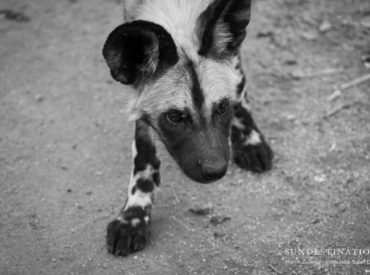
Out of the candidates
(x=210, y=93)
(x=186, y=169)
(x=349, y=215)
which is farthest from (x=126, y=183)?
(x=349, y=215)

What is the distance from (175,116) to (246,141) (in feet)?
3.79

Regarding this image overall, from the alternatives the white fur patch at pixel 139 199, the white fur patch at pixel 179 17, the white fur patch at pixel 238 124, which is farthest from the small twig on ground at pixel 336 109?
the white fur patch at pixel 139 199

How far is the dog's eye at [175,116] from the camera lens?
3.56 metres

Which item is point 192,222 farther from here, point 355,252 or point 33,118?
point 33,118

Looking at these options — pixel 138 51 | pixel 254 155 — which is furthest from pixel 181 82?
pixel 254 155

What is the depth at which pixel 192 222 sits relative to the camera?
394 centimetres

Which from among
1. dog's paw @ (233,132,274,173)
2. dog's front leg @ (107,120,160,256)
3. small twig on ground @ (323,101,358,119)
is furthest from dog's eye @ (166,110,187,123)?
small twig on ground @ (323,101,358,119)

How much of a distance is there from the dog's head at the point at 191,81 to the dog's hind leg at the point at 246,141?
568 millimetres

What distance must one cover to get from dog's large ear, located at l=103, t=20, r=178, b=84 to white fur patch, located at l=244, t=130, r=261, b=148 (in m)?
1.28

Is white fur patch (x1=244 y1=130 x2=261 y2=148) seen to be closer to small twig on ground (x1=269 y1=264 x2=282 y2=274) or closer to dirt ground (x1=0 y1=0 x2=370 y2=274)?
dirt ground (x1=0 y1=0 x2=370 y2=274)

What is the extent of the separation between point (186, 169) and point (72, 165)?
1368mm

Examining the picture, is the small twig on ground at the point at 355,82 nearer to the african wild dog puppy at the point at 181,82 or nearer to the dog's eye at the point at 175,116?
the african wild dog puppy at the point at 181,82

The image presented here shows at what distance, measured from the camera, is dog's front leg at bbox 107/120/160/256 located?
3.69 meters

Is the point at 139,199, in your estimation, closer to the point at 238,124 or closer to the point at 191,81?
the point at 191,81
